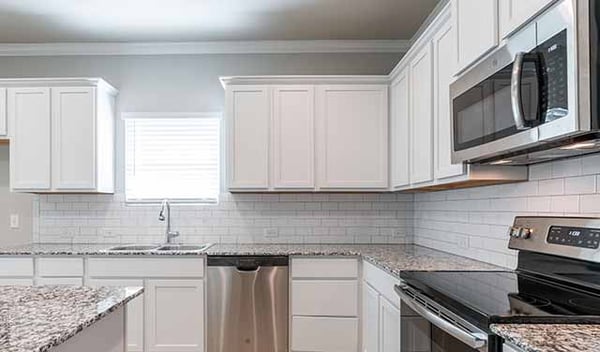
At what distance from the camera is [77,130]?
4.00m

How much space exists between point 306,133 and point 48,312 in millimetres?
2609

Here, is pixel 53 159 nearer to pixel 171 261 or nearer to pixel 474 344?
pixel 171 261

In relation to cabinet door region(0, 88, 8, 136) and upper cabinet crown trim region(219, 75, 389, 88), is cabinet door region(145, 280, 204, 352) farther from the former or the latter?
cabinet door region(0, 88, 8, 136)

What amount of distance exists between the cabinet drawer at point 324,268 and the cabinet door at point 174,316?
71 centimetres

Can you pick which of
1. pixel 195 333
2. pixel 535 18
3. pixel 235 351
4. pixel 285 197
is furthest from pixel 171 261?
pixel 535 18

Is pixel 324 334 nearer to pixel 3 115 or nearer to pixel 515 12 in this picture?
pixel 515 12

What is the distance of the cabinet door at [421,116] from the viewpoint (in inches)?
115

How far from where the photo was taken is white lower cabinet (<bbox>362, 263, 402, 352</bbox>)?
2.66 meters

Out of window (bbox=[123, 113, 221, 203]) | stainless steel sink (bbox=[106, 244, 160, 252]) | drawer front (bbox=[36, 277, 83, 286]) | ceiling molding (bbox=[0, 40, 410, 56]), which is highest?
ceiling molding (bbox=[0, 40, 410, 56])

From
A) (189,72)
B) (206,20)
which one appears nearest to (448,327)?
(206,20)

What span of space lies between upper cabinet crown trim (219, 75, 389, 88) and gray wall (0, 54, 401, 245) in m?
0.39

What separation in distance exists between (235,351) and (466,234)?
1.79 meters

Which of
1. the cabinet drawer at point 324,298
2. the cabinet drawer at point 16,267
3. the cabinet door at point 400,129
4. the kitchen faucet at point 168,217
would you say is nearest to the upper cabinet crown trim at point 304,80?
the cabinet door at point 400,129

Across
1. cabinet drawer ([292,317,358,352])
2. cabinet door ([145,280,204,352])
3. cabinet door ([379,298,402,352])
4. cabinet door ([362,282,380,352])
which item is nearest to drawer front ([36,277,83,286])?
cabinet door ([145,280,204,352])
